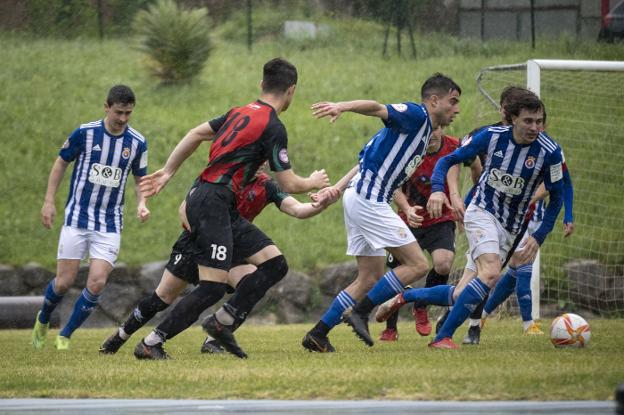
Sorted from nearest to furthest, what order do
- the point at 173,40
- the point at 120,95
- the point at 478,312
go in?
the point at 478,312 < the point at 120,95 < the point at 173,40

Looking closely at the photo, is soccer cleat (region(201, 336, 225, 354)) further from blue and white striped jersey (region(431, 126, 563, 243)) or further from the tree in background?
the tree in background

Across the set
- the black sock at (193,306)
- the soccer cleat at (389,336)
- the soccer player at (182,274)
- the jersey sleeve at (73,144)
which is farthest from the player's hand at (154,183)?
the soccer cleat at (389,336)

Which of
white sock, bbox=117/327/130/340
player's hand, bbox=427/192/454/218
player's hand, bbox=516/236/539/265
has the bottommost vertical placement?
white sock, bbox=117/327/130/340

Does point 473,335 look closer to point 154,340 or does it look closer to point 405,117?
point 405,117

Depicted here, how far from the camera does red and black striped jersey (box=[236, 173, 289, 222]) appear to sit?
27.2ft

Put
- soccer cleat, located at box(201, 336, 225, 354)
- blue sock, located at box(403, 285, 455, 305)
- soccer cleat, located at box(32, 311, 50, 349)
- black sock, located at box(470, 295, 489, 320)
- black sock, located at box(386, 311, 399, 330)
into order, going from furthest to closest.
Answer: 1. black sock, located at box(386, 311, 399, 330)
2. soccer cleat, located at box(32, 311, 50, 349)
3. black sock, located at box(470, 295, 489, 320)
4. blue sock, located at box(403, 285, 455, 305)
5. soccer cleat, located at box(201, 336, 225, 354)

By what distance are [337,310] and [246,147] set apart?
154 cm

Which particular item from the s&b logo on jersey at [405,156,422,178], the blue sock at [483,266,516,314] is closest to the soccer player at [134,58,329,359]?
the s&b logo on jersey at [405,156,422,178]

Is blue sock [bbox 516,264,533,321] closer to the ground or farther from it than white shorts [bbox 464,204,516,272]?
closer to the ground

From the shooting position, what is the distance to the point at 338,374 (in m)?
6.01

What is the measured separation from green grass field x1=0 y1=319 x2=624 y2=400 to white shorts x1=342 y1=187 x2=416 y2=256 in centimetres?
78

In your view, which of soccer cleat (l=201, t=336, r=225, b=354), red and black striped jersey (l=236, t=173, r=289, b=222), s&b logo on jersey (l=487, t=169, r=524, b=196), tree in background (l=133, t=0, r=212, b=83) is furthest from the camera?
tree in background (l=133, t=0, r=212, b=83)

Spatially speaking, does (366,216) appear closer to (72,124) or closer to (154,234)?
(154,234)

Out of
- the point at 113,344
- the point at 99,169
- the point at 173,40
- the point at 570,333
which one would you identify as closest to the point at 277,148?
the point at 113,344
